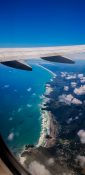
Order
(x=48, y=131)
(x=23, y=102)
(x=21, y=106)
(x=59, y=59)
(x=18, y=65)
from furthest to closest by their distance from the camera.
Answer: (x=23, y=102)
(x=21, y=106)
(x=48, y=131)
(x=18, y=65)
(x=59, y=59)

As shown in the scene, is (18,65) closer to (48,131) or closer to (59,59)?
(59,59)

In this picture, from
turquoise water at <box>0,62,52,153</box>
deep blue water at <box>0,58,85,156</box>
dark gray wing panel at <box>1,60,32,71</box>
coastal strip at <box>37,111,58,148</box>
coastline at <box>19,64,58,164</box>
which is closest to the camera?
dark gray wing panel at <box>1,60,32,71</box>

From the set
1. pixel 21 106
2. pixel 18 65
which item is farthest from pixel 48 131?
pixel 18 65

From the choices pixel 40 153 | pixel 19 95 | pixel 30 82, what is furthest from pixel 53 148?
pixel 30 82

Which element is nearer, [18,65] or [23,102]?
[18,65]

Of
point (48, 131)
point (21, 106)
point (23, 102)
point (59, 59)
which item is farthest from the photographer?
point (23, 102)

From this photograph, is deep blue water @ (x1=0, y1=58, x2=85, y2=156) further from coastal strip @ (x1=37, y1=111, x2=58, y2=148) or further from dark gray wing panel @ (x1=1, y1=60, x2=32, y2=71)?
dark gray wing panel @ (x1=1, y1=60, x2=32, y2=71)

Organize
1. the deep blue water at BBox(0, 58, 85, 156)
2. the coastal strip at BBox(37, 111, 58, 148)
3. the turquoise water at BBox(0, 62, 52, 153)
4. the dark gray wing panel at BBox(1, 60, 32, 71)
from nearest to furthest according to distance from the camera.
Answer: the dark gray wing panel at BBox(1, 60, 32, 71), the coastal strip at BBox(37, 111, 58, 148), the turquoise water at BBox(0, 62, 52, 153), the deep blue water at BBox(0, 58, 85, 156)

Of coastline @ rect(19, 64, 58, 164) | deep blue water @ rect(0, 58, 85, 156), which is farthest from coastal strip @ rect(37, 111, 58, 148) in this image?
deep blue water @ rect(0, 58, 85, 156)
